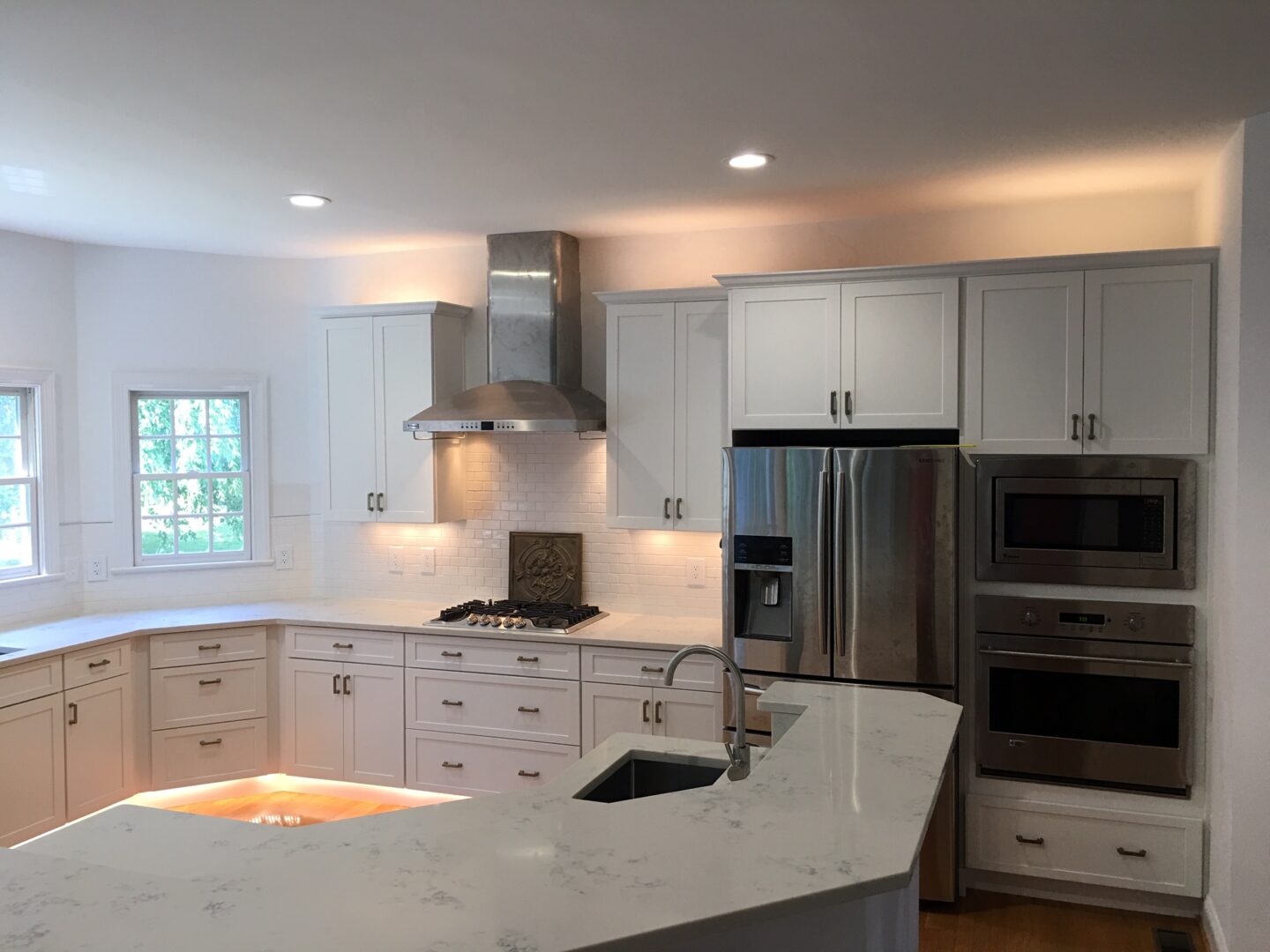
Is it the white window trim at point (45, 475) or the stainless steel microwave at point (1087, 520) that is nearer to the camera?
the stainless steel microwave at point (1087, 520)

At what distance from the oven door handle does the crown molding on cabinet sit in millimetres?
1401

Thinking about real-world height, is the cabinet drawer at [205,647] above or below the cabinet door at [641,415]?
below

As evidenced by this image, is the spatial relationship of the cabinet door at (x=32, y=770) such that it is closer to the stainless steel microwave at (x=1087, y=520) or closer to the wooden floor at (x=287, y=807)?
the wooden floor at (x=287, y=807)

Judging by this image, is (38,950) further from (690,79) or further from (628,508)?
(628,508)

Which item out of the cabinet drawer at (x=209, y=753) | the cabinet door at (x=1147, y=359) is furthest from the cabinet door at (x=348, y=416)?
the cabinet door at (x=1147, y=359)

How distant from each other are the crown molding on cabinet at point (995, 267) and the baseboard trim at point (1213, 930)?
2.23 meters

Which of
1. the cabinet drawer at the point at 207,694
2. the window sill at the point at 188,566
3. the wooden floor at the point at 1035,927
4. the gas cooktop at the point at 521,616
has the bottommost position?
the wooden floor at the point at 1035,927

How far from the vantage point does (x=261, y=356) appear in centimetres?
533

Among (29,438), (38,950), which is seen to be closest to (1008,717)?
(38,950)

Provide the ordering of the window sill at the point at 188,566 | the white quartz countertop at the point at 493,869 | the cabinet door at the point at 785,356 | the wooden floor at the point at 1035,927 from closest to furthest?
the white quartz countertop at the point at 493,869 → the wooden floor at the point at 1035,927 → the cabinet door at the point at 785,356 → the window sill at the point at 188,566

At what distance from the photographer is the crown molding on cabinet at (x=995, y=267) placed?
11.3ft

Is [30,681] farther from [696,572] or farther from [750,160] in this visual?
[750,160]

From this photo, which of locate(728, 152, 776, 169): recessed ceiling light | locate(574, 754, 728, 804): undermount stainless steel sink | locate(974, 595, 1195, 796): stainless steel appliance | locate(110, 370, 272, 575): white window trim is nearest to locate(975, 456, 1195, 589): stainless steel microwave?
locate(974, 595, 1195, 796): stainless steel appliance

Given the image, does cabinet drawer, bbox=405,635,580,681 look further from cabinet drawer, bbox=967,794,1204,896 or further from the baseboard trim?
the baseboard trim
